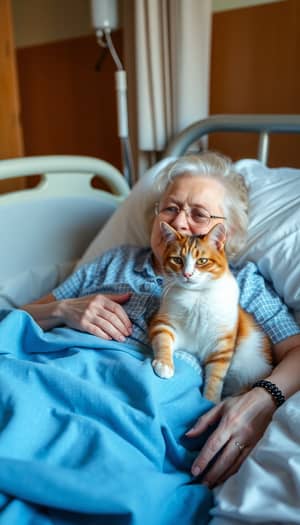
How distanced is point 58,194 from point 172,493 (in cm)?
107

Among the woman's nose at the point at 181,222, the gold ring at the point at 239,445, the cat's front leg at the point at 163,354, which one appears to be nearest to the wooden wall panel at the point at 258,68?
the woman's nose at the point at 181,222

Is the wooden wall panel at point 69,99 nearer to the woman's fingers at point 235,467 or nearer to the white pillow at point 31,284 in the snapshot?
the white pillow at point 31,284

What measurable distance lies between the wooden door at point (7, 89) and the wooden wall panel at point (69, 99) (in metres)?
0.54

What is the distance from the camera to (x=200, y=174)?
124 centimetres

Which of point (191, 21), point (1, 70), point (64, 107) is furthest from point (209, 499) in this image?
point (64, 107)

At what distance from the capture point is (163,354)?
37.2 inches

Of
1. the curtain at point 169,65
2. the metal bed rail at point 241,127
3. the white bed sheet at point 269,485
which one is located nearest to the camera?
the white bed sheet at point 269,485

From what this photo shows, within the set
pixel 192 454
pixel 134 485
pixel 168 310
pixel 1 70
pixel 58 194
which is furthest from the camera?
pixel 1 70

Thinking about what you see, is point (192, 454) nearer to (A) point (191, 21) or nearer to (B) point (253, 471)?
(B) point (253, 471)

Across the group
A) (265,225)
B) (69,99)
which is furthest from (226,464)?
(69,99)

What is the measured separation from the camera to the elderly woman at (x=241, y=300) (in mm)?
862

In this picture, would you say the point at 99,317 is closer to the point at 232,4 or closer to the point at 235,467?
the point at 235,467

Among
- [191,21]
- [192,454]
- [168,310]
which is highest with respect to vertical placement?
[191,21]

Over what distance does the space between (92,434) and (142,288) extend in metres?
0.46
